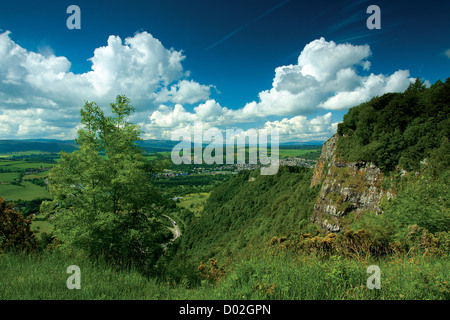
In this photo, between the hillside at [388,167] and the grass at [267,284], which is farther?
the hillside at [388,167]

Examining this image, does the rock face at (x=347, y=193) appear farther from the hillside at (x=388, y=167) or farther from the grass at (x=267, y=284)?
the grass at (x=267, y=284)

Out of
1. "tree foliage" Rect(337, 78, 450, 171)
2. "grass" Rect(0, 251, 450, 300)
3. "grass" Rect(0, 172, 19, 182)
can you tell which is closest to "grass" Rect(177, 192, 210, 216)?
"tree foliage" Rect(337, 78, 450, 171)

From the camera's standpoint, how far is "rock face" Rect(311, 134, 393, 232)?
24.9 m

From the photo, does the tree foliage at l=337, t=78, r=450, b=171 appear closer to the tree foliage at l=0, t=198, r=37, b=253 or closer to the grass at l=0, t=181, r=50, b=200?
the tree foliage at l=0, t=198, r=37, b=253

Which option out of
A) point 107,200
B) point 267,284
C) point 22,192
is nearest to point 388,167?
point 267,284

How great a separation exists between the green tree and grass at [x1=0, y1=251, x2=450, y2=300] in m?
2.66

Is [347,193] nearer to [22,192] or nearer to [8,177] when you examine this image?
[22,192]

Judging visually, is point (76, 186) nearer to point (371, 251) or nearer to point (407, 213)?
point (371, 251)

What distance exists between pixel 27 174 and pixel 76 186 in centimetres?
14159

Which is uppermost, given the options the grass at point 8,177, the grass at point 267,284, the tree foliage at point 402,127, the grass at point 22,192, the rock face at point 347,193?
the tree foliage at point 402,127

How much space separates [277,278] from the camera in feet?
13.1

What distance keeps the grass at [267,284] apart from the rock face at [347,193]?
2423cm

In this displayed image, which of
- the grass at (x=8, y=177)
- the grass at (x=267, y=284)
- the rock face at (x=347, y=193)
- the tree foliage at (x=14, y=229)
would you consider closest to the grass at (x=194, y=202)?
the rock face at (x=347, y=193)

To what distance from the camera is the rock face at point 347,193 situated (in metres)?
24.9
